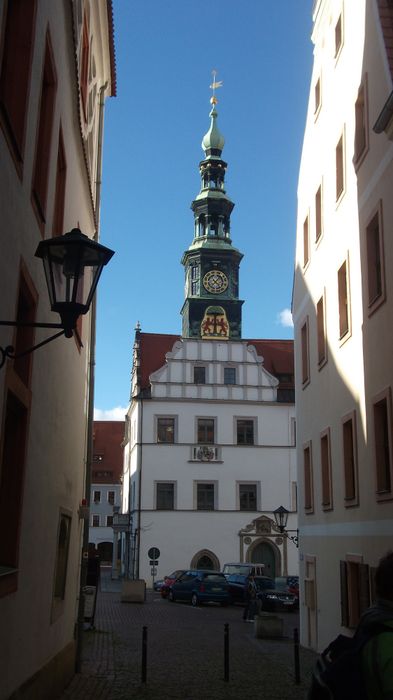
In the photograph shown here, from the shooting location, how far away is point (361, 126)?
53.7 ft

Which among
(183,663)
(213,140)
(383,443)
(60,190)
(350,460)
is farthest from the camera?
(213,140)

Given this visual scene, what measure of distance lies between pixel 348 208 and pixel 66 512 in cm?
855

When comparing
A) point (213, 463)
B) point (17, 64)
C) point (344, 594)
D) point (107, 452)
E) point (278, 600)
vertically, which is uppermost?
point (107, 452)

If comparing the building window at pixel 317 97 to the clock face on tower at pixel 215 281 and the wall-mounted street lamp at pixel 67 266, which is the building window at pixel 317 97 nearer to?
the wall-mounted street lamp at pixel 67 266

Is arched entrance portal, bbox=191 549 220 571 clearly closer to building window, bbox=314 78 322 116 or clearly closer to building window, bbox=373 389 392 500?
building window, bbox=314 78 322 116

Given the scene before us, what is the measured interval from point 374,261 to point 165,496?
1401 inches

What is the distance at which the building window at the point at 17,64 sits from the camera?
7.37m

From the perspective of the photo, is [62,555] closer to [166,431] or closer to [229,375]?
[166,431]

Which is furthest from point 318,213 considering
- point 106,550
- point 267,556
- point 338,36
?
point 106,550

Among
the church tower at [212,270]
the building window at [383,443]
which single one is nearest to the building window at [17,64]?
the building window at [383,443]

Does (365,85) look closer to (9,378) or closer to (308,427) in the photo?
(308,427)

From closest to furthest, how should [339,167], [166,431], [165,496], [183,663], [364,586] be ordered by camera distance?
[364,586], [183,663], [339,167], [165,496], [166,431]

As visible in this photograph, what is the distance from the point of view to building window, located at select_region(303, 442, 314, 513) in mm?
20484

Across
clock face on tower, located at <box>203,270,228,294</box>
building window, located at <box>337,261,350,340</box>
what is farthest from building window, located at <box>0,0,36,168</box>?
clock face on tower, located at <box>203,270,228,294</box>
